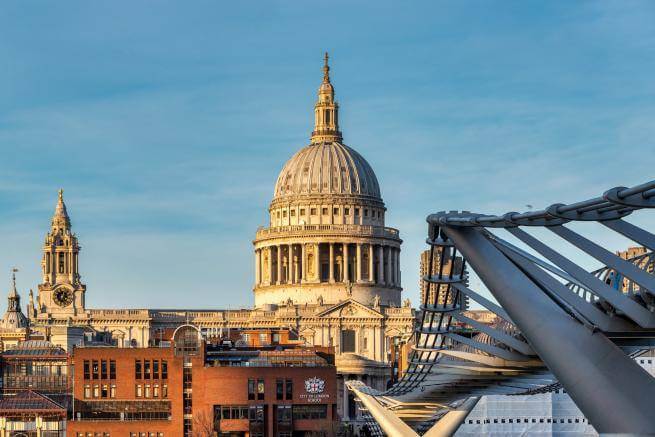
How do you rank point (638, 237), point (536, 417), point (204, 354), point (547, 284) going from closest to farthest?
point (638, 237) → point (547, 284) → point (536, 417) → point (204, 354)

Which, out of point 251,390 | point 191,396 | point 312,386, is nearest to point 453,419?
point 312,386

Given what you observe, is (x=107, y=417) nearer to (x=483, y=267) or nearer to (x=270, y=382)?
(x=270, y=382)

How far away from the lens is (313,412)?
153 meters

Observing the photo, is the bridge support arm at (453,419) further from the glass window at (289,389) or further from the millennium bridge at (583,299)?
the glass window at (289,389)

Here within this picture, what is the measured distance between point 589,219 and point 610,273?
35.4 feet

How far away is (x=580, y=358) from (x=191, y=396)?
109 meters

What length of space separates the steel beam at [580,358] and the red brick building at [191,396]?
98.8 metres

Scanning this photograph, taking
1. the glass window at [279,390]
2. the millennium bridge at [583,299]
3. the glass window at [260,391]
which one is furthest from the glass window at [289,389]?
the millennium bridge at [583,299]

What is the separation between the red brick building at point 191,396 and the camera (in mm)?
150500

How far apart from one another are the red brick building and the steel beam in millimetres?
98820

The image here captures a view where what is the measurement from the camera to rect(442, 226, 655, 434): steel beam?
4550 cm

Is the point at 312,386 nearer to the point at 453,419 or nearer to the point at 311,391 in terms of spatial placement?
the point at 311,391

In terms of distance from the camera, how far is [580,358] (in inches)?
1845

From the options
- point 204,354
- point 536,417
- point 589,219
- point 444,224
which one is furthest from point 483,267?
point 204,354
